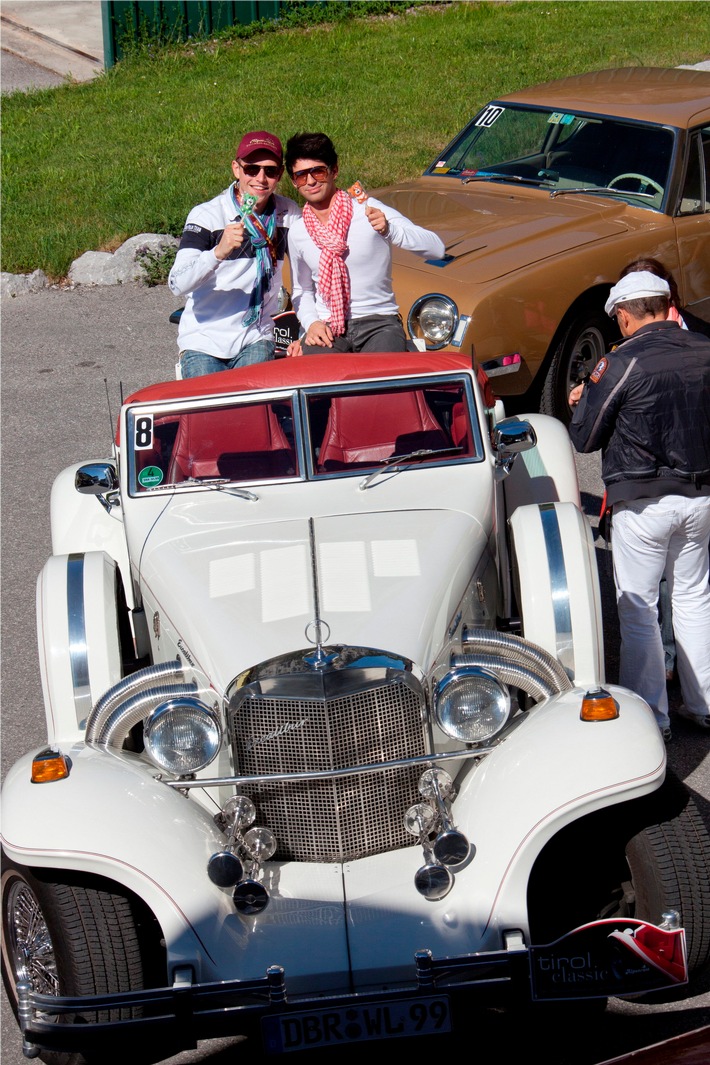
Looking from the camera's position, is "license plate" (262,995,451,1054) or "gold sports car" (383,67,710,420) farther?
"gold sports car" (383,67,710,420)

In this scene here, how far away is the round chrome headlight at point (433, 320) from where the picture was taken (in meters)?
6.93

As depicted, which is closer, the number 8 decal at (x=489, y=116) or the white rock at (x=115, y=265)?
the number 8 decal at (x=489, y=116)

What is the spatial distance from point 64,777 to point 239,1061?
3.47 feet

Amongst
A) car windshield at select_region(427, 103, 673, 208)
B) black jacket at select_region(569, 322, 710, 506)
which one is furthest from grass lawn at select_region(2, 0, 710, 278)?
black jacket at select_region(569, 322, 710, 506)

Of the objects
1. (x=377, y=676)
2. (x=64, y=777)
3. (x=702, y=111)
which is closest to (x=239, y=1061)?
(x=64, y=777)

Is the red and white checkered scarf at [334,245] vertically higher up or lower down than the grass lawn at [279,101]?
lower down

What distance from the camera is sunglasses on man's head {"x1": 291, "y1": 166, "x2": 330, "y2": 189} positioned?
5.67 metres

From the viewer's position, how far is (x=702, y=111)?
812 cm

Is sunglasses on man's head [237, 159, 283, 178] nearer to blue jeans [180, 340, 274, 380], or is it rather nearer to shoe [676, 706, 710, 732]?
blue jeans [180, 340, 274, 380]

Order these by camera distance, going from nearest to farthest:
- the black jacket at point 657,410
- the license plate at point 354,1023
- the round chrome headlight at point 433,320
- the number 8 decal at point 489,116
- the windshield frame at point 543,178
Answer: the license plate at point 354,1023 < the black jacket at point 657,410 < the round chrome headlight at point 433,320 < the windshield frame at point 543,178 < the number 8 decal at point 489,116

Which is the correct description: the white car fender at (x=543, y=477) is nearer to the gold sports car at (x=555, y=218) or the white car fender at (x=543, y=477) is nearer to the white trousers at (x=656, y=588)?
the white trousers at (x=656, y=588)

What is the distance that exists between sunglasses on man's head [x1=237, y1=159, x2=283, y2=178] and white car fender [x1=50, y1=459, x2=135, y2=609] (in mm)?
1567

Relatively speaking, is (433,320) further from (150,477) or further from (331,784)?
(331,784)

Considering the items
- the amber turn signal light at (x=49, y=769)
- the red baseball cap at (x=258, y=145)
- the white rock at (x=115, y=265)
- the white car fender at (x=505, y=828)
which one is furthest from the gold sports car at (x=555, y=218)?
the amber turn signal light at (x=49, y=769)
